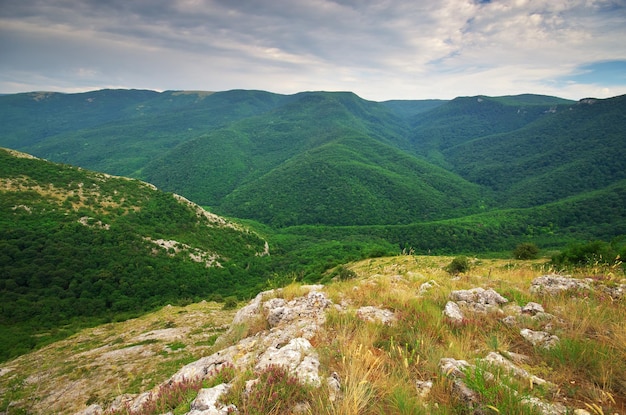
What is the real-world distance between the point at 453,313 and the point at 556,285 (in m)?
3.81

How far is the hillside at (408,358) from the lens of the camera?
11.0 feet

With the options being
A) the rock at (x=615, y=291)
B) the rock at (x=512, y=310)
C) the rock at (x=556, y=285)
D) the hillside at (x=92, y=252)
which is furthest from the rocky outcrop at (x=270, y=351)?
the hillside at (x=92, y=252)

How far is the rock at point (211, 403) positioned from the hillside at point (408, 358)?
0.07ft

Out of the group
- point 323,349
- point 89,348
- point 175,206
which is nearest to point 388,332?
point 323,349

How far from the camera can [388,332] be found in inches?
212

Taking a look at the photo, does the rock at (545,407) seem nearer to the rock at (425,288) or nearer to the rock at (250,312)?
the rock at (425,288)

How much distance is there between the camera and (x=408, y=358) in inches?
177

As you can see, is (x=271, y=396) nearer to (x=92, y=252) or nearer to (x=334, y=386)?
(x=334, y=386)

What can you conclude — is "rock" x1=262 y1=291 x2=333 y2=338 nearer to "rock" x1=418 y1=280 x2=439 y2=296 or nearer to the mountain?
"rock" x1=418 y1=280 x2=439 y2=296

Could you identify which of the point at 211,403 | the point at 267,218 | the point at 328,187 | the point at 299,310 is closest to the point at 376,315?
the point at 299,310

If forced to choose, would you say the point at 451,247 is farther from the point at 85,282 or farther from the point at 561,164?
the point at 561,164

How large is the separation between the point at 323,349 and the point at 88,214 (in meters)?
53.9

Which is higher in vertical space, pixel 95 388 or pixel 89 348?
pixel 95 388

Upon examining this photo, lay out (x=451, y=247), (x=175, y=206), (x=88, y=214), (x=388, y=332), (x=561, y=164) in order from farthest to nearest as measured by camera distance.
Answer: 1. (x=561, y=164)
2. (x=451, y=247)
3. (x=175, y=206)
4. (x=88, y=214)
5. (x=388, y=332)
